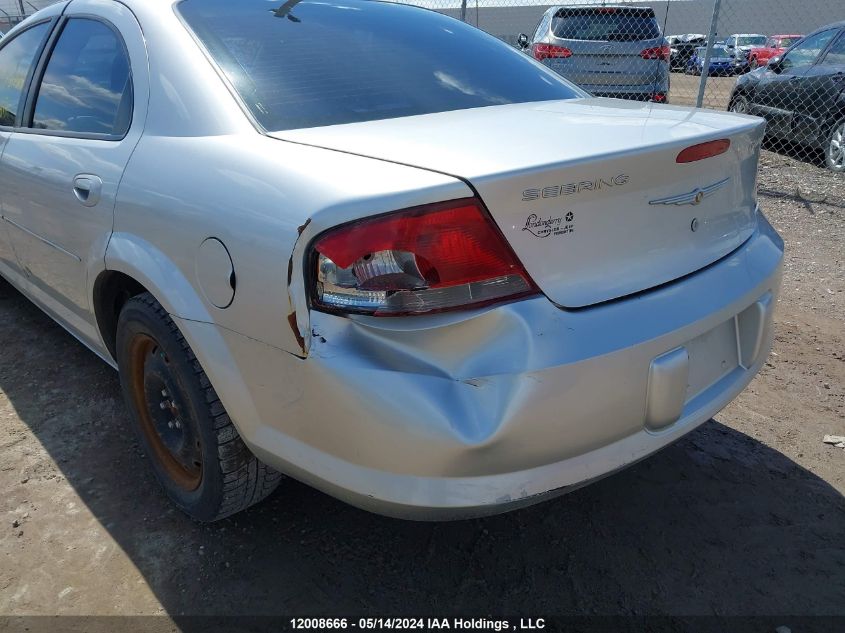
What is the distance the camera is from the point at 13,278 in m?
3.48

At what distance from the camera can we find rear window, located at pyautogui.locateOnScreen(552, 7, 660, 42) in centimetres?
830

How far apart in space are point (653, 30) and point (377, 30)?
279 inches

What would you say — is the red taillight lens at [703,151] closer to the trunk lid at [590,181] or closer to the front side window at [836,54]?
the trunk lid at [590,181]

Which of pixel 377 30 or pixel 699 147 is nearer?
pixel 699 147

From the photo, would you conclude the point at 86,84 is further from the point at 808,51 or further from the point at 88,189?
the point at 808,51

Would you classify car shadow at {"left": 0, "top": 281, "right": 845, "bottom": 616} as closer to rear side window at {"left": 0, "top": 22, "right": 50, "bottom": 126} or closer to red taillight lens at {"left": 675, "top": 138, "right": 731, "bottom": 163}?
red taillight lens at {"left": 675, "top": 138, "right": 731, "bottom": 163}

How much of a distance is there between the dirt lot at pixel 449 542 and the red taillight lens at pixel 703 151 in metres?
1.18

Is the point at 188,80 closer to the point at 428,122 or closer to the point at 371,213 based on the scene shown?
the point at 428,122

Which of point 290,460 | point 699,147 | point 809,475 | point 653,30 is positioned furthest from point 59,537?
point 653,30

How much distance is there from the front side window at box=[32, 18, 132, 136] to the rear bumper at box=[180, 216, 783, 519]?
43.5 inches

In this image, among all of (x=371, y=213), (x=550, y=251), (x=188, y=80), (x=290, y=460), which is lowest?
(x=290, y=460)

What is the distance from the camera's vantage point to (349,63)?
227 centimetres

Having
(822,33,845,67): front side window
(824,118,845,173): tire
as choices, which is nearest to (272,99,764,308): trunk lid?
(824,118,845,173): tire

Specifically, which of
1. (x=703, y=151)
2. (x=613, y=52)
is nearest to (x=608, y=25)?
(x=613, y=52)
